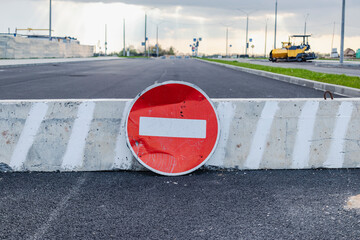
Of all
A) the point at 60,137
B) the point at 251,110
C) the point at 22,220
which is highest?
the point at 251,110

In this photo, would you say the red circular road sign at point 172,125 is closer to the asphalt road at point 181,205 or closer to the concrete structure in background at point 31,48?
the asphalt road at point 181,205

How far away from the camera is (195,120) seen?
463cm

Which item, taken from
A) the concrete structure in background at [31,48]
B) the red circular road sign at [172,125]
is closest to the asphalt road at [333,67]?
the red circular road sign at [172,125]

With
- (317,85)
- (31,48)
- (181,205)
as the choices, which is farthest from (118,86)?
(31,48)

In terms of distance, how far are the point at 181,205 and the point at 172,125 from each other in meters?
1.18

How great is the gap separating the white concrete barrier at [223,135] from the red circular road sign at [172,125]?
0.18m

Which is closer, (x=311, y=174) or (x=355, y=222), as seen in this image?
(x=355, y=222)

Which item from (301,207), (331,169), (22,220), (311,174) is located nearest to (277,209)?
(301,207)

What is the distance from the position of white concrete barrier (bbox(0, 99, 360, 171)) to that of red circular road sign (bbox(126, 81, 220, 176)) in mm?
181

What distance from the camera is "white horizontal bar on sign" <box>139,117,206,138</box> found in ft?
15.1

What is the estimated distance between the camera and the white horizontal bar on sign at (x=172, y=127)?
15.1 ft

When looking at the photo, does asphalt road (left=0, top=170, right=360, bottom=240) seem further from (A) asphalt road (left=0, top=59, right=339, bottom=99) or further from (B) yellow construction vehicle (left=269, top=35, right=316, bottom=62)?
(B) yellow construction vehicle (left=269, top=35, right=316, bottom=62)

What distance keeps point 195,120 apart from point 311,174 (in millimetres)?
1375

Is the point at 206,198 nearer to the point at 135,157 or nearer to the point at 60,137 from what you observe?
the point at 135,157
